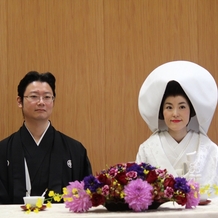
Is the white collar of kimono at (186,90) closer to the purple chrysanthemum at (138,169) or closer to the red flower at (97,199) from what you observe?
the purple chrysanthemum at (138,169)

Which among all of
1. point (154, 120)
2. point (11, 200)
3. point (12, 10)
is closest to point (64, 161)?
point (11, 200)

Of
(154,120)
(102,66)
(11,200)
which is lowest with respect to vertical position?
(11,200)

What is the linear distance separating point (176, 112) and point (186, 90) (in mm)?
158

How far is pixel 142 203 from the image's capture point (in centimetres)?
251

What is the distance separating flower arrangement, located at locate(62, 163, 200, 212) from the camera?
8.22 feet

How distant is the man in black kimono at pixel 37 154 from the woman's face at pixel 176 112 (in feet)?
3.12

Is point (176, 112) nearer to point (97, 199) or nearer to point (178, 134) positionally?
point (178, 134)

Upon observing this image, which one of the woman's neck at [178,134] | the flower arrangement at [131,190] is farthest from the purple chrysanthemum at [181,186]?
the woman's neck at [178,134]

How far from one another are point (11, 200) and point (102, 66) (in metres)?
1.52

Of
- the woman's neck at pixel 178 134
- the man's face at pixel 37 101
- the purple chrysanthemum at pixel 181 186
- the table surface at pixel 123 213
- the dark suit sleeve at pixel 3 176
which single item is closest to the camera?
the table surface at pixel 123 213

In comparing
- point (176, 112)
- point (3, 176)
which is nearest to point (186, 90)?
point (176, 112)

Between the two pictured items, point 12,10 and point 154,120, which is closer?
point 154,120

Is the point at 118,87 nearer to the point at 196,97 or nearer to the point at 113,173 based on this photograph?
the point at 196,97

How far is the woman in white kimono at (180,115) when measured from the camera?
3697 millimetres
